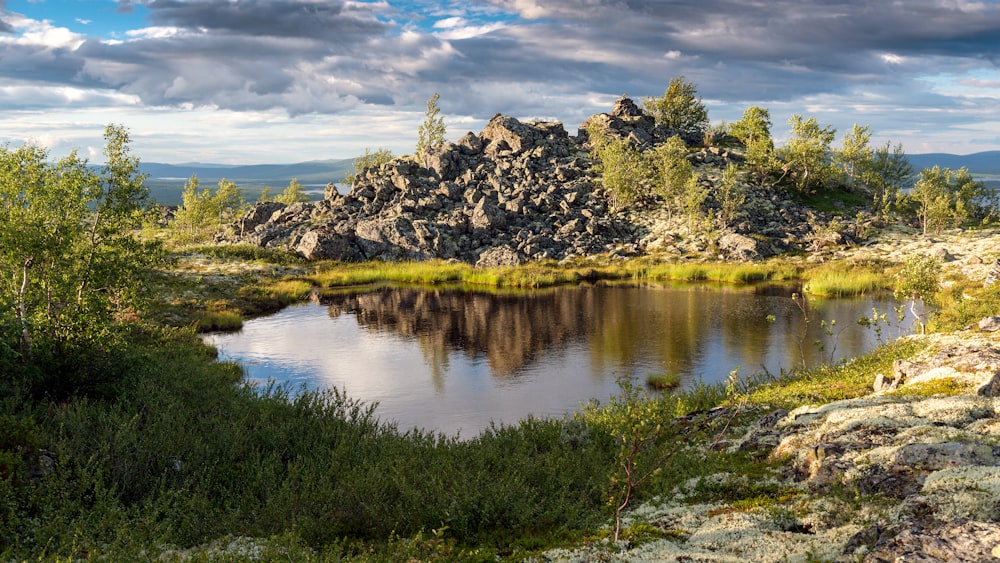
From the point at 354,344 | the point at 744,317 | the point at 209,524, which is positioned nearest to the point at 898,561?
the point at 209,524

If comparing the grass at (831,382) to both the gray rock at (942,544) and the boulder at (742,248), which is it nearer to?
the gray rock at (942,544)

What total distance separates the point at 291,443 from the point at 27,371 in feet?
23.6

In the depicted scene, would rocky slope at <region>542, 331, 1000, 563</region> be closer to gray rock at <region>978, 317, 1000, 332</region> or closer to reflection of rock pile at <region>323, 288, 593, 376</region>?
gray rock at <region>978, 317, 1000, 332</region>

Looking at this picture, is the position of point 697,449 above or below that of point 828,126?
below

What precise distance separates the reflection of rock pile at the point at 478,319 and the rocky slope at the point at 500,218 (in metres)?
21.8

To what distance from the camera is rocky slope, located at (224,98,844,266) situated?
8269 centimetres

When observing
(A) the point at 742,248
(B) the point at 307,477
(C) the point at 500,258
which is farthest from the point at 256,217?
(B) the point at 307,477

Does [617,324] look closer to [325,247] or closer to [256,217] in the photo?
[325,247]

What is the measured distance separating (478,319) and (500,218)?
1736 inches

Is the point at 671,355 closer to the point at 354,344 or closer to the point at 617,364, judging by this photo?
the point at 617,364

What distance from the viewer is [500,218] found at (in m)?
90.3

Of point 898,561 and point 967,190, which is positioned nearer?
point 898,561

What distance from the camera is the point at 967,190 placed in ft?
315

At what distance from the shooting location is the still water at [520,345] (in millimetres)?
28156
